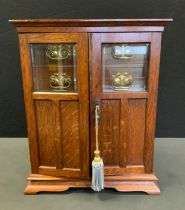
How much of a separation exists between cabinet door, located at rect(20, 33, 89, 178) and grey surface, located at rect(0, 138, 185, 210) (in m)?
0.16

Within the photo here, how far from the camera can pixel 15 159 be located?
220 cm

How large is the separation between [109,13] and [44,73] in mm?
934

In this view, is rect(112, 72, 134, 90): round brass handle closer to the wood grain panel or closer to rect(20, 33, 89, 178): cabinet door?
rect(20, 33, 89, 178): cabinet door

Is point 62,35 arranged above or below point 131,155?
above

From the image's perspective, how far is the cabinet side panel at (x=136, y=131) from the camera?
1614mm

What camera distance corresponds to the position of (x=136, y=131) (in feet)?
5.45

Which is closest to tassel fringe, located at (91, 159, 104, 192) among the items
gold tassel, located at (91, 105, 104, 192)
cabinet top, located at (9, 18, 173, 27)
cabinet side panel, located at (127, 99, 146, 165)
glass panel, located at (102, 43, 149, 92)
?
gold tassel, located at (91, 105, 104, 192)

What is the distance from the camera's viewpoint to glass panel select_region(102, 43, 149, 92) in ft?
5.13

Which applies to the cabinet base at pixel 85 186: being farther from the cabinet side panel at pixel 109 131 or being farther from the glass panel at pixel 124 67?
the glass panel at pixel 124 67

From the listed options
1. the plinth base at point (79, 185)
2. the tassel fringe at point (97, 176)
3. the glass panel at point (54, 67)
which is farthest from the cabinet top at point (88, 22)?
the plinth base at point (79, 185)

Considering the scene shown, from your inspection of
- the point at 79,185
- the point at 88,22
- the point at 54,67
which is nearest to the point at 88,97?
the point at 54,67

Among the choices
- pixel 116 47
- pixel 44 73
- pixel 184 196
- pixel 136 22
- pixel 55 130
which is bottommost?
pixel 184 196

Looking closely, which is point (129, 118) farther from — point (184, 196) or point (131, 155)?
point (184, 196)

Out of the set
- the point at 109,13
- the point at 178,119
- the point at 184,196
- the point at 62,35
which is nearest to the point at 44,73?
the point at 62,35
